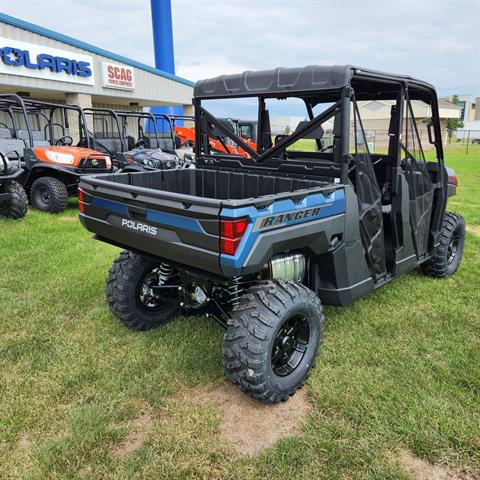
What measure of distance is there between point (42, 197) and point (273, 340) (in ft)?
22.4

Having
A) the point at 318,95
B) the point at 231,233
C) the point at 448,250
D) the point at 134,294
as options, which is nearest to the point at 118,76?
the point at 318,95

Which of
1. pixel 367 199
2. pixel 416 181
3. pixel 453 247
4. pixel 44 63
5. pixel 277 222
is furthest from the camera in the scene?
pixel 44 63

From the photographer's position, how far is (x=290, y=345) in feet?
9.24

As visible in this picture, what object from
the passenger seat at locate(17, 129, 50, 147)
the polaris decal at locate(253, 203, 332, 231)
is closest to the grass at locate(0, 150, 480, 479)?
the polaris decal at locate(253, 203, 332, 231)

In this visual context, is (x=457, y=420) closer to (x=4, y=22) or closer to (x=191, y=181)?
(x=191, y=181)

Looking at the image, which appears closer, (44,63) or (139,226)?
(139,226)

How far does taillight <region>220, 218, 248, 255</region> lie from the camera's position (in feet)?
7.24

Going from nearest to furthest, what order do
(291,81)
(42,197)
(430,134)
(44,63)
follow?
(291,81)
(430,134)
(42,197)
(44,63)

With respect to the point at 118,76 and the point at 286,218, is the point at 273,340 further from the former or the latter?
the point at 118,76

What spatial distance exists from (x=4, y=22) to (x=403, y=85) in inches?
554

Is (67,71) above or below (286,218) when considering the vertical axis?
above

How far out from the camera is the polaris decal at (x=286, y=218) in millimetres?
2320

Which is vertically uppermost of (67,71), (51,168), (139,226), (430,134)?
(67,71)

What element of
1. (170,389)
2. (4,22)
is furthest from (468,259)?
(4,22)
